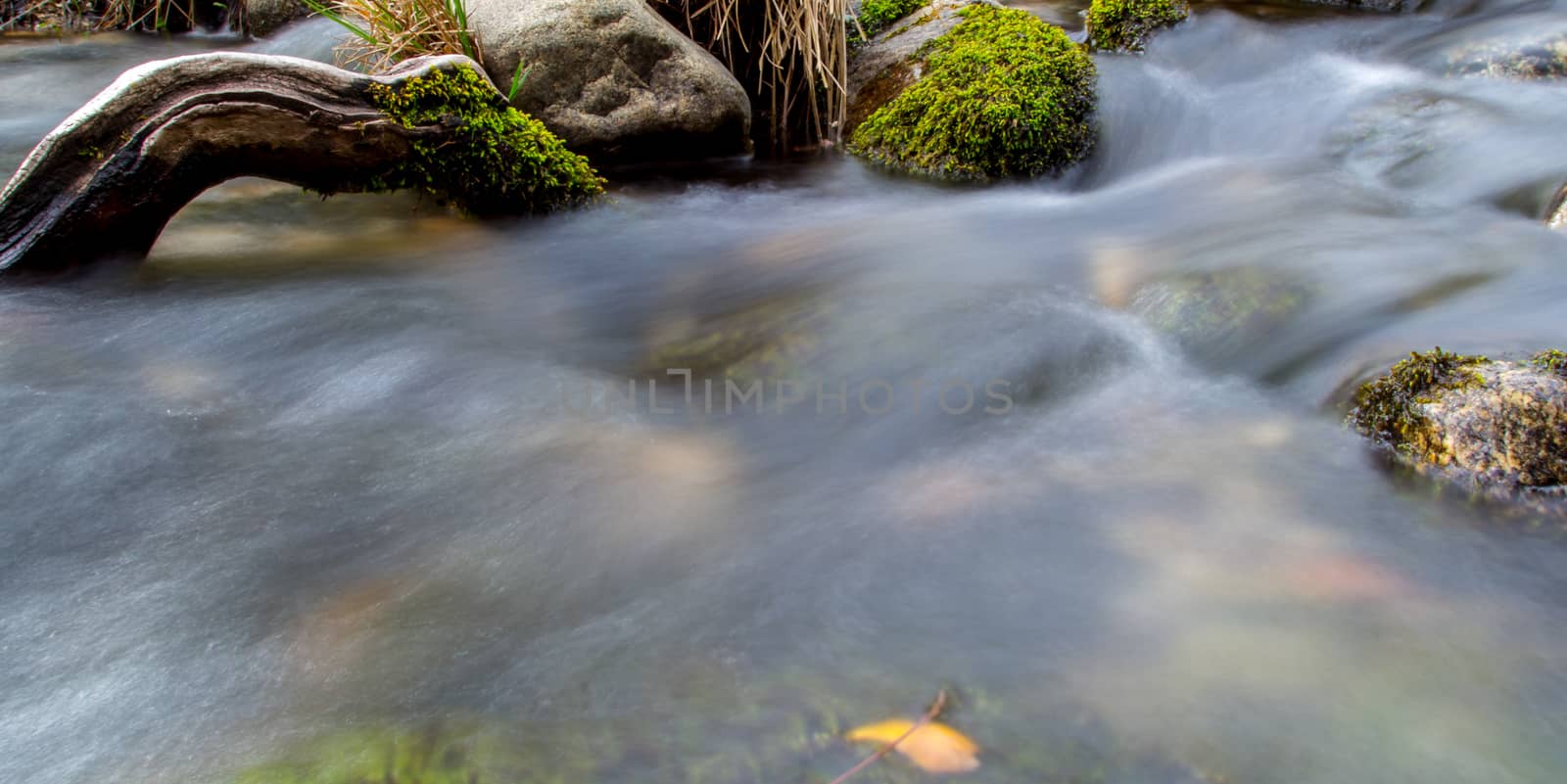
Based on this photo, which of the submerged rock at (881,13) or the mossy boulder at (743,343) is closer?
the mossy boulder at (743,343)

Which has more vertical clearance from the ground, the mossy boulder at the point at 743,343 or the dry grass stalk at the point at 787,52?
the dry grass stalk at the point at 787,52

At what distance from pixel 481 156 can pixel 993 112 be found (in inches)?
99.5

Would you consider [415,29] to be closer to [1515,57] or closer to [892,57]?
[892,57]

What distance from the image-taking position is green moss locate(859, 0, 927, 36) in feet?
21.7

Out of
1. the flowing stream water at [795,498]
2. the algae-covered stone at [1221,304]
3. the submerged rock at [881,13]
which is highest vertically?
the submerged rock at [881,13]

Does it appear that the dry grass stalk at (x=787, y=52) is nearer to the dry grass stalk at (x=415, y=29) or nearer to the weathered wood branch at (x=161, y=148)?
the dry grass stalk at (x=415, y=29)

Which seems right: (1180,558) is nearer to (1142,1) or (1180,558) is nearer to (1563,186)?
(1563,186)

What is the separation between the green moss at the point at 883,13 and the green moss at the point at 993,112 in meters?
0.77

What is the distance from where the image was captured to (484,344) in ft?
11.4

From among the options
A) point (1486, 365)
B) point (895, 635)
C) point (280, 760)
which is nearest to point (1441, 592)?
point (1486, 365)

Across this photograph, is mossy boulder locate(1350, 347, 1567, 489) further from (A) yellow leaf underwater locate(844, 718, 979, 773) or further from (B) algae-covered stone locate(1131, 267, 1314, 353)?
(A) yellow leaf underwater locate(844, 718, 979, 773)

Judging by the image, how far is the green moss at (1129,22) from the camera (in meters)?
5.98

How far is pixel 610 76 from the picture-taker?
5.30 m

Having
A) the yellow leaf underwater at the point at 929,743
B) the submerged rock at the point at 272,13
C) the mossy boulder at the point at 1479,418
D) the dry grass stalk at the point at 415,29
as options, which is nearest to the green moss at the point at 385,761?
the yellow leaf underwater at the point at 929,743
